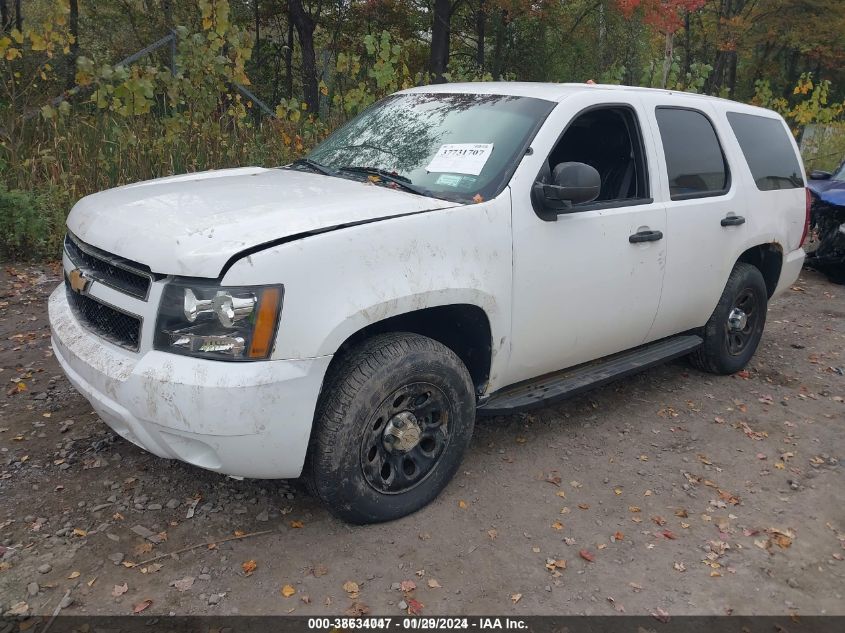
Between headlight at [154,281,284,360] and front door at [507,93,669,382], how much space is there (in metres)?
1.26

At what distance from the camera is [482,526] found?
3205 millimetres

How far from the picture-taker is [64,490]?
10.6 ft

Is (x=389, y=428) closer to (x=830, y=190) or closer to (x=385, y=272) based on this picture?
(x=385, y=272)

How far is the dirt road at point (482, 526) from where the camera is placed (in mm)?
2738

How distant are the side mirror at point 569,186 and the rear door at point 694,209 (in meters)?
0.98

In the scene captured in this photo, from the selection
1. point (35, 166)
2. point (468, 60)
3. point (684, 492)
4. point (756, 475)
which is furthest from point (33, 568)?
point (468, 60)

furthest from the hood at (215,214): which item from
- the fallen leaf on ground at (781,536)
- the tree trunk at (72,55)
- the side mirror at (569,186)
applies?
the tree trunk at (72,55)

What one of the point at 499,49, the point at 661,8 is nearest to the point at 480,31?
the point at 499,49

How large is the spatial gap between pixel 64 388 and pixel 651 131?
378cm

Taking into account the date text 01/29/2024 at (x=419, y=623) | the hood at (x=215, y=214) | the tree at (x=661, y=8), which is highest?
the tree at (x=661, y=8)

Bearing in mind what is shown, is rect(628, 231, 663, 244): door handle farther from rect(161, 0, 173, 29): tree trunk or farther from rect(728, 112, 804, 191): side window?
rect(161, 0, 173, 29): tree trunk

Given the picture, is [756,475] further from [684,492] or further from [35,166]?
[35,166]

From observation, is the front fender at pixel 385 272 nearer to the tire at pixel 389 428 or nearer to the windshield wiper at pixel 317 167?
the tire at pixel 389 428

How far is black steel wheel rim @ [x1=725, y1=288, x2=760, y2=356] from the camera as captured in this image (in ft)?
16.6
